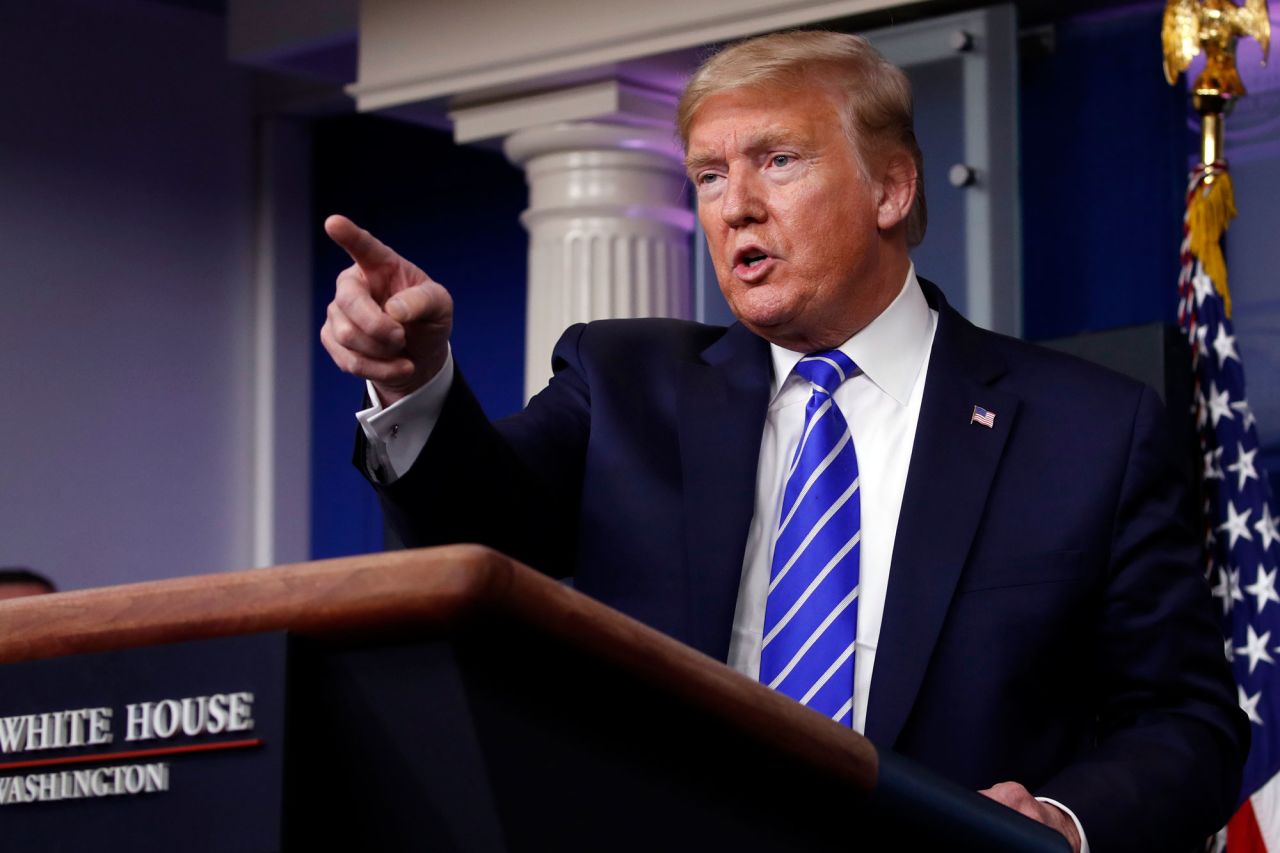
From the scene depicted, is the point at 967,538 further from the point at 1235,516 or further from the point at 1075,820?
the point at 1235,516

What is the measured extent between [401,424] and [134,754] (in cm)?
61

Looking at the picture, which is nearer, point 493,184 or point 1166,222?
point 1166,222

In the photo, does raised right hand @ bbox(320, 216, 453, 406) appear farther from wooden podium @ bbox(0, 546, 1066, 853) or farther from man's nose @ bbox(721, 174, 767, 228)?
man's nose @ bbox(721, 174, 767, 228)

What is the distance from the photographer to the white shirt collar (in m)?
1.76

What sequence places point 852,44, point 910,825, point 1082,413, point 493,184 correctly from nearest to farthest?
point 910,825
point 1082,413
point 852,44
point 493,184

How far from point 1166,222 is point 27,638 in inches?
133

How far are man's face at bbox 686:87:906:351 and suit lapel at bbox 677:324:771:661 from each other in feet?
0.17

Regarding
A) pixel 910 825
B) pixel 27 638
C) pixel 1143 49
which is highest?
pixel 1143 49

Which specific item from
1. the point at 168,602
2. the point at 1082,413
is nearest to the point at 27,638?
the point at 168,602

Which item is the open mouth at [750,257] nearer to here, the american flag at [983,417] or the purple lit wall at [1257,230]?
the american flag at [983,417]

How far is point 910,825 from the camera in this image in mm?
990

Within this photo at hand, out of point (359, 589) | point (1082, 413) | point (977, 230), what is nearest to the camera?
point (359, 589)

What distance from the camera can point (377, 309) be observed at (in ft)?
3.85

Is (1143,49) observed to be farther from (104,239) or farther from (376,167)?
(104,239)
